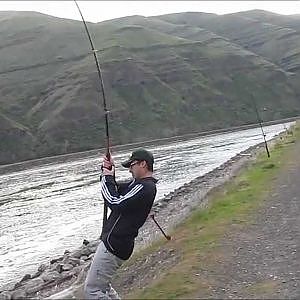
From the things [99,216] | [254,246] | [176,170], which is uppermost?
[254,246]

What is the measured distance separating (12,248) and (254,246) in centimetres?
1575

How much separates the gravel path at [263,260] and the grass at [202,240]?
0.25m

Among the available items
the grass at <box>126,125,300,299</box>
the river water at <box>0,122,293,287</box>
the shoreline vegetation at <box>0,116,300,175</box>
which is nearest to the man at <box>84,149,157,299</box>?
the grass at <box>126,125,300,299</box>

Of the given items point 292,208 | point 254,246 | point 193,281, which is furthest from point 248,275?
point 292,208

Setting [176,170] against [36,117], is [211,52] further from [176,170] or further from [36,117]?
[176,170]

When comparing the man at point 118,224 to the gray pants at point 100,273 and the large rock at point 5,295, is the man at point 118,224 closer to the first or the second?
the gray pants at point 100,273

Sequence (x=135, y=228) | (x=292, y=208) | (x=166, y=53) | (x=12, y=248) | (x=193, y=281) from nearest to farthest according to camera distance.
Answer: (x=135, y=228)
(x=193, y=281)
(x=292, y=208)
(x=12, y=248)
(x=166, y=53)

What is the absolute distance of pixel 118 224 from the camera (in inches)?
328

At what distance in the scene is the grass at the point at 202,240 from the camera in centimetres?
1120

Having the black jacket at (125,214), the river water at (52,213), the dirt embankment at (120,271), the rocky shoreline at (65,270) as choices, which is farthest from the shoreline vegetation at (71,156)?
the black jacket at (125,214)

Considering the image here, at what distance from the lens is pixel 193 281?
11.5m

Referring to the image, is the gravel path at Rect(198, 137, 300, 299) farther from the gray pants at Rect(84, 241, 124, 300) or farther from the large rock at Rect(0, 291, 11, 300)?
the large rock at Rect(0, 291, 11, 300)

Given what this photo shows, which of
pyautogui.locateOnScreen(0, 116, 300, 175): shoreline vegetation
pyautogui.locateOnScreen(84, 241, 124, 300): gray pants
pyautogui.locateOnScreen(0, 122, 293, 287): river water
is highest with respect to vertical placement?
pyautogui.locateOnScreen(84, 241, 124, 300): gray pants

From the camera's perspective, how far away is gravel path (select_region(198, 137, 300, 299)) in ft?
35.6
